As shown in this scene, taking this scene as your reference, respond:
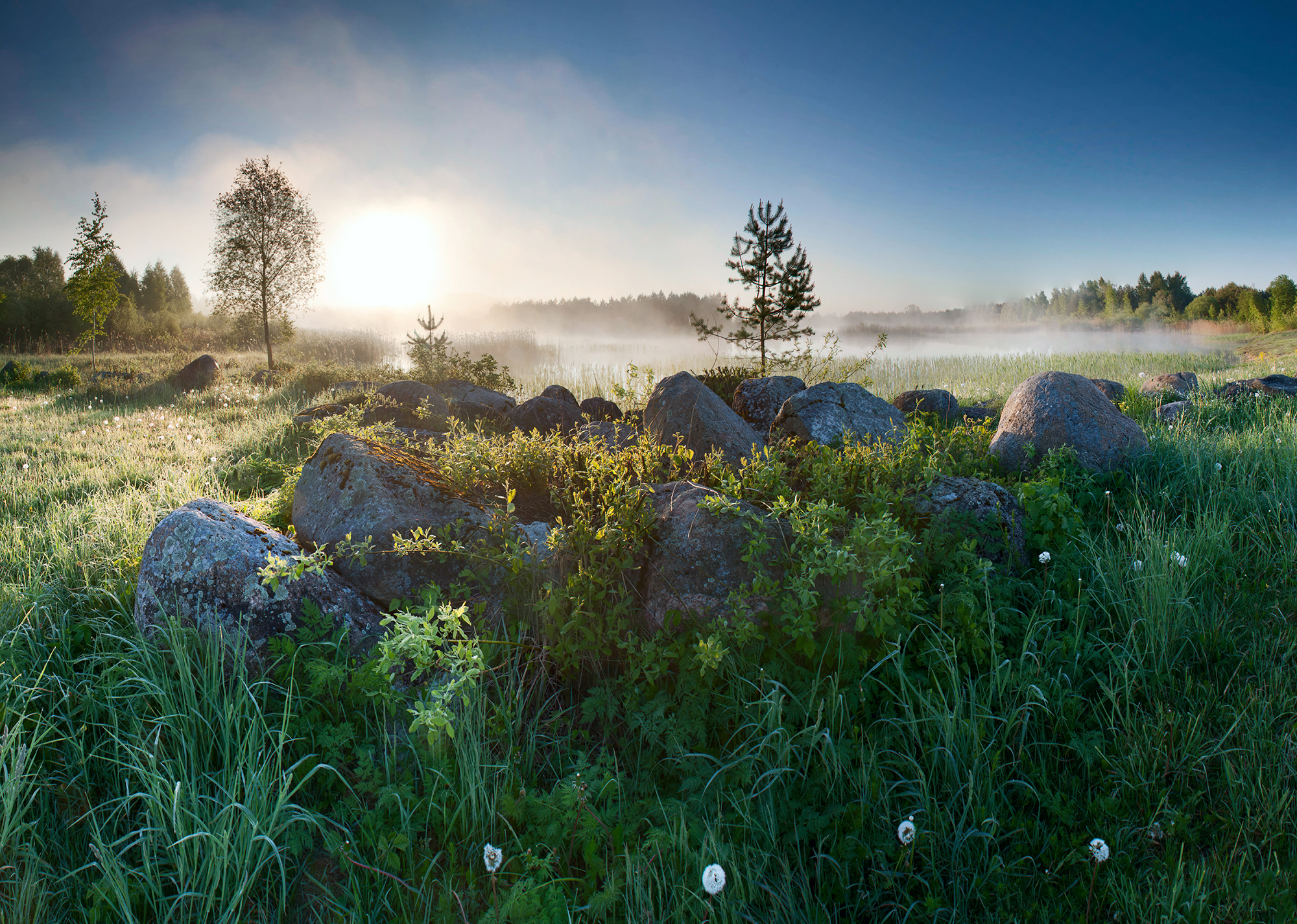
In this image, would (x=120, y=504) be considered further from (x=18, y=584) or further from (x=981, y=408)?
(x=981, y=408)

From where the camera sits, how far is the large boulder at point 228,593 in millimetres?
3156

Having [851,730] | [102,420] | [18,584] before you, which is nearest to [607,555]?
[851,730]

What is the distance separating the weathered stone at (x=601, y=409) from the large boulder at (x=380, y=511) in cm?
466

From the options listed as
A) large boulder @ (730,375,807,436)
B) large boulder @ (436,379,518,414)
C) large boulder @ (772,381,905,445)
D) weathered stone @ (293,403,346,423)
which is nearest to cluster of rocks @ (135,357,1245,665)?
large boulder @ (772,381,905,445)

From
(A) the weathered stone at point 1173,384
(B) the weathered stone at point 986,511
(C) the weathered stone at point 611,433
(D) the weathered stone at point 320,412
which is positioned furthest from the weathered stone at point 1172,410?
(D) the weathered stone at point 320,412

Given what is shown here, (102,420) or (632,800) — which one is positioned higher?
(102,420)

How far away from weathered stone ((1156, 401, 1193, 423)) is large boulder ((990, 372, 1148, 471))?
88.2 inches

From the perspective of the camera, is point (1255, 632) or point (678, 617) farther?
point (1255, 632)

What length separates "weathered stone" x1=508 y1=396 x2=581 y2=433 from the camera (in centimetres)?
817

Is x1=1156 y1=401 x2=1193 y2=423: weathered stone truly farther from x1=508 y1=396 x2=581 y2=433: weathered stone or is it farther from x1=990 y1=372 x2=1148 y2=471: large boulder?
x1=508 y1=396 x2=581 y2=433: weathered stone

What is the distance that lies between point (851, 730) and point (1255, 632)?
2752 mm

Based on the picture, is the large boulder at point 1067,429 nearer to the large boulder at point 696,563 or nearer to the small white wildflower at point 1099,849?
the large boulder at point 696,563

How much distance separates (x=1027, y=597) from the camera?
12.4 feet

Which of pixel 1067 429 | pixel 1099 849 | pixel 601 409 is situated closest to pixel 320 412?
pixel 601 409
